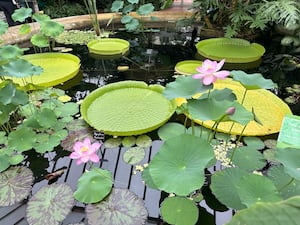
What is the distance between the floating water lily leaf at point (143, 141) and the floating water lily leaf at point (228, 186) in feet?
1.70

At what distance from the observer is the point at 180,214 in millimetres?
1383

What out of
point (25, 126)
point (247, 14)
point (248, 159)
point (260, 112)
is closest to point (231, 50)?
point (247, 14)

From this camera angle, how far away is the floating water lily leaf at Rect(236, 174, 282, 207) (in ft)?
4.03

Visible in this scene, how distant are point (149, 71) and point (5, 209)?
6.03 ft

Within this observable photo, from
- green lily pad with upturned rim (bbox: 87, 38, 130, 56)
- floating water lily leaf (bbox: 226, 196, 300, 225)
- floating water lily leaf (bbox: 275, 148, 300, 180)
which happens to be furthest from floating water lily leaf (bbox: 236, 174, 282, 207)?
green lily pad with upturned rim (bbox: 87, 38, 130, 56)

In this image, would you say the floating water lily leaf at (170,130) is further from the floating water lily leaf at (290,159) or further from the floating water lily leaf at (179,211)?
the floating water lily leaf at (290,159)

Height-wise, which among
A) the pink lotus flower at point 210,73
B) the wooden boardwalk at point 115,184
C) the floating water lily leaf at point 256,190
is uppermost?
the pink lotus flower at point 210,73

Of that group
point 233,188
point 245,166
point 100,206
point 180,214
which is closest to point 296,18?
point 245,166

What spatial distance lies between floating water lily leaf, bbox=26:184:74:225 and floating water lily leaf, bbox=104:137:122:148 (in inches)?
16.4

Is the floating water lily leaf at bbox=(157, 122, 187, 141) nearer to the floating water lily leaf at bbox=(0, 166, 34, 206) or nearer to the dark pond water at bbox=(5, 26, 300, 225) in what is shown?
the dark pond water at bbox=(5, 26, 300, 225)

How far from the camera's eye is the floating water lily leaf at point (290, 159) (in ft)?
3.89

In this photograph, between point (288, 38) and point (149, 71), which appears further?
point (288, 38)

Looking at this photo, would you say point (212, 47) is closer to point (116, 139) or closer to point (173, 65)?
point (173, 65)

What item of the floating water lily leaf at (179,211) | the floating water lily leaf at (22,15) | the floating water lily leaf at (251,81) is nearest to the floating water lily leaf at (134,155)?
the floating water lily leaf at (179,211)
